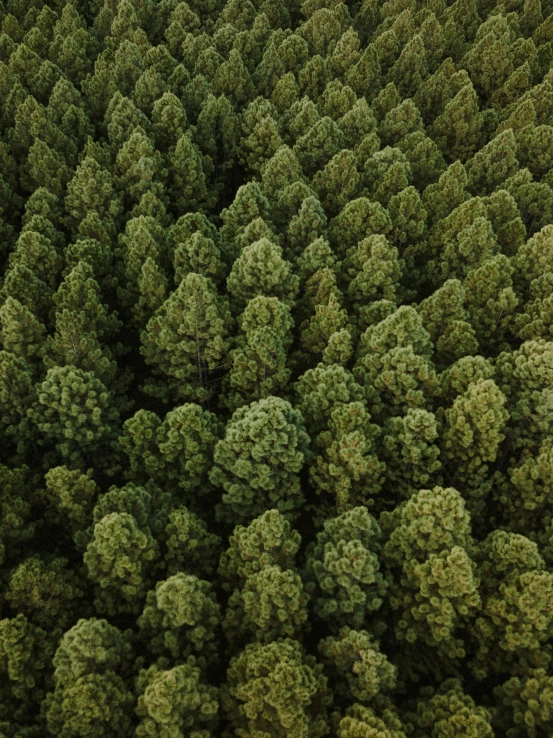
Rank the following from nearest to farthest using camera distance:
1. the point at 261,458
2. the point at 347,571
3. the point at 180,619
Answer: the point at 180,619, the point at 347,571, the point at 261,458

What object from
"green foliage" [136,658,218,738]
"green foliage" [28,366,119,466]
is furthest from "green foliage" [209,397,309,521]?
"green foliage" [136,658,218,738]

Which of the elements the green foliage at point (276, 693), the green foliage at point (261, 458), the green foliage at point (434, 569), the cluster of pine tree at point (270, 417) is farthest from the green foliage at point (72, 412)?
the green foliage at point (434, 569)

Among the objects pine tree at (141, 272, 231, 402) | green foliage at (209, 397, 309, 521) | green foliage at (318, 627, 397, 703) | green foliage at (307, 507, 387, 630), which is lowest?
green foliage at (318, 627, 397, 703)

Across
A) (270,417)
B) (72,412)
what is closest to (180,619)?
(270,417)

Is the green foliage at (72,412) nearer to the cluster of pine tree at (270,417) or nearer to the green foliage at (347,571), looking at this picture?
the cluster of pine tree at (270,417)

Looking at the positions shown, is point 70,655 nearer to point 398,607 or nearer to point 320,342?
point 398,607

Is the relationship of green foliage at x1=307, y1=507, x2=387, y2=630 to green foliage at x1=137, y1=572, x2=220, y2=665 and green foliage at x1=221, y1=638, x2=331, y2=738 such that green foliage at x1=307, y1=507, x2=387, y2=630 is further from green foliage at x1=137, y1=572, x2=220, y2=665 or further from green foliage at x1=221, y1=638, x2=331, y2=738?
green foliage at x1=137, y1=572, x2=220, y2=665

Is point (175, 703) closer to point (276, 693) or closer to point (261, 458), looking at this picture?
point (276, 693)

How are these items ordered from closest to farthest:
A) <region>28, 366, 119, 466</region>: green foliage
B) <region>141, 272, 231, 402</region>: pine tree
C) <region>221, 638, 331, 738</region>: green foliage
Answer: <region>221, 638, 331, 738</region>: green foliage < <region>28, 366, 119, 466</region>: green foliage < <region>141, 272, 231, 402</region>: pine tree
